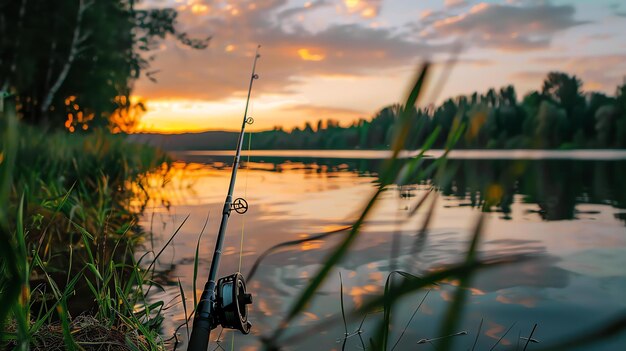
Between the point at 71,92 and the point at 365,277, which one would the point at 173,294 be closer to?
the point at 365,277

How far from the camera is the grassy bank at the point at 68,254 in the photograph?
1254 millimetres

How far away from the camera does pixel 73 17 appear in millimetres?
17500

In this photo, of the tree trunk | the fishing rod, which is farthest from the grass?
the tree trunk

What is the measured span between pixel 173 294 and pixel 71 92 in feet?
58.4

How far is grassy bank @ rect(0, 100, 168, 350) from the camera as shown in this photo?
1.25 metres

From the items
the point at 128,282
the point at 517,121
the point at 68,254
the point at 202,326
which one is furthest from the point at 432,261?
the point at 517,121

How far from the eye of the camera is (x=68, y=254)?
4.52 meters

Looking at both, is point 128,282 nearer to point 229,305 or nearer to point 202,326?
point 229,305

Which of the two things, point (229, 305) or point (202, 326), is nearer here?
point (202, 326)

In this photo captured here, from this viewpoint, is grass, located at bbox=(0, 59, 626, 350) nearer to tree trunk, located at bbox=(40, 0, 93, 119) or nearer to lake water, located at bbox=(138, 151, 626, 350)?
lake water, located at bbox=(138, 151, 626, 350)

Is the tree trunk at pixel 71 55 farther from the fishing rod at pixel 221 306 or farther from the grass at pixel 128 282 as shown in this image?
the fishing rod at pixel 221 306

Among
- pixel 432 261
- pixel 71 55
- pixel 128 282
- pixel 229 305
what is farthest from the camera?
pixel 71 55

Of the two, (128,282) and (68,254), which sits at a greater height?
(128,282)

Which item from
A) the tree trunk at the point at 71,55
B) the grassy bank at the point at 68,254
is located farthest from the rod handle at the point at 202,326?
the tree trunk at the point at 71,55
